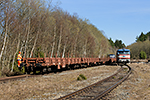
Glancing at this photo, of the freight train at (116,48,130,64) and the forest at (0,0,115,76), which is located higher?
the forest at (0,0,115,76)

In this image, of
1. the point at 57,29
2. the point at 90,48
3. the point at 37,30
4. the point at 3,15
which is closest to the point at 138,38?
the point at 90,48

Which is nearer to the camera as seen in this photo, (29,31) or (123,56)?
(29,31)

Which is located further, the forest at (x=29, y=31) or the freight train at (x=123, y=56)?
the freight train at (x=123, y=56)

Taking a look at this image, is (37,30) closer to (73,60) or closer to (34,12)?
(34,12)

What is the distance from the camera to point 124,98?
7832 millimetres

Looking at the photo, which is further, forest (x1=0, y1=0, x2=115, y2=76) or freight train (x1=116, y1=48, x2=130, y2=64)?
freight train (x1=116, y1=48, x2=130, y2=64)

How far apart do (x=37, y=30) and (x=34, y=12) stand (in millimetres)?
3559

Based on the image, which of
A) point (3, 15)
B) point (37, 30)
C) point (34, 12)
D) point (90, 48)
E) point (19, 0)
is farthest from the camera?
point (90, 48)

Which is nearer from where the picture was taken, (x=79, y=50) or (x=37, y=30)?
(x=37, y=30)

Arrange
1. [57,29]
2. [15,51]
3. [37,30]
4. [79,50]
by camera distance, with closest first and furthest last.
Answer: [15,51], [37,30], [57,29], [79,50]

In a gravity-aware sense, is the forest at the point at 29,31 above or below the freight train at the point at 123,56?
above

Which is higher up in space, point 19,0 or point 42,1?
point 42,1

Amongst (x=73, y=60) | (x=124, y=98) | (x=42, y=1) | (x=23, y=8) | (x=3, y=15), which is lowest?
(x=124, y=98)

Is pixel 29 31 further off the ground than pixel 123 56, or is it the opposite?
pixel 29 31
